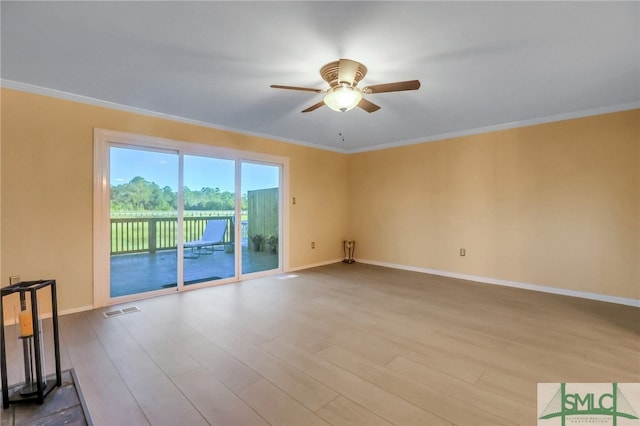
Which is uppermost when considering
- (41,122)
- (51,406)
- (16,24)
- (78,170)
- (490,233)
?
(16,24)

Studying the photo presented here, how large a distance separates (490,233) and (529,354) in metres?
2.56

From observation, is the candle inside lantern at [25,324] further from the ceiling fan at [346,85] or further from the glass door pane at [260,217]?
the glass door pane at [260,217]

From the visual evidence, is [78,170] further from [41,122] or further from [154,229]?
[154,229]

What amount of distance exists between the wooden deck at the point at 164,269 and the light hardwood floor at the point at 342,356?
14.0 inches

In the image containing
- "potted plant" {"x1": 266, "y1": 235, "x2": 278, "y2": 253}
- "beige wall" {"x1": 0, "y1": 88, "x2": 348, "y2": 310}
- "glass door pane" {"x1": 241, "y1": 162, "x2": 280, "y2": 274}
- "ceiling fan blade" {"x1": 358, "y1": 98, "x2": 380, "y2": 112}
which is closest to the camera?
"ceiling fan blade" {"x1": 358, "y1": 98, "x2": 380, "y2": 112}

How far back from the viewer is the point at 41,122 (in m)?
3.04

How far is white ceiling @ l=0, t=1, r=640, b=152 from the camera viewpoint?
188 centimetres

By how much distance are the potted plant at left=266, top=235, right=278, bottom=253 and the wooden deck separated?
13.0 inches

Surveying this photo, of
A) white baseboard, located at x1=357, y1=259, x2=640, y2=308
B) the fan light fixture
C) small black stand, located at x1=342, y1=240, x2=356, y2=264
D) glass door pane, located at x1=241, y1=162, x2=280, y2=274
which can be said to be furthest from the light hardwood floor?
small black stand, located at x1=342, y1=240, x2=356, y2=264

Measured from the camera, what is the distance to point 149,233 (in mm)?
3934

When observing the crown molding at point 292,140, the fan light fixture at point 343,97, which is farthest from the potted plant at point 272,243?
the fan light fixture at point 343,97

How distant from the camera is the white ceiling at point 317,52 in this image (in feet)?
6.18

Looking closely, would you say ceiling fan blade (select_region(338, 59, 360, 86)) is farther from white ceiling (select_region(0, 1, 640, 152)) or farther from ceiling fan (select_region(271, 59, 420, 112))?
white ceiling (select_region(0, 1, 640, 152))

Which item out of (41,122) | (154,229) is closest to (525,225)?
(154,229)
